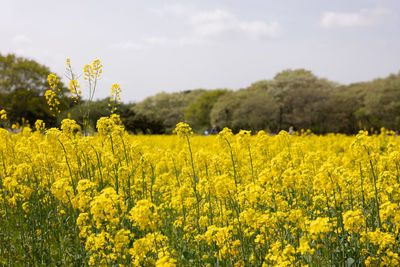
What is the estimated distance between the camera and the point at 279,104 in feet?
111

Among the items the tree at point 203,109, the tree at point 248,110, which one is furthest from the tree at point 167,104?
the tree at point 248,110

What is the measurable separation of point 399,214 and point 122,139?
12.9 ft

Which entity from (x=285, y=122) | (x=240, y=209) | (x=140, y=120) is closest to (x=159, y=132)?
(x=140, y=120)

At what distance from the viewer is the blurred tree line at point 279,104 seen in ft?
90.0

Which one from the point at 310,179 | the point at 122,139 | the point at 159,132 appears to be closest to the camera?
the point at 310,179

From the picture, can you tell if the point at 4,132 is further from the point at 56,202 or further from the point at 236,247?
the point at 236,247

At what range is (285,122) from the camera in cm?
3378

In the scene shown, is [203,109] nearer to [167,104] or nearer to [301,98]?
[167,104]

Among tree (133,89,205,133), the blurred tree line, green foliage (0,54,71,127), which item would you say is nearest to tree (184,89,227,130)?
tree (133,89,205,133)

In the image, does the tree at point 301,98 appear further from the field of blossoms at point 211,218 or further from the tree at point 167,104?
the field of blossoms at point 211,218

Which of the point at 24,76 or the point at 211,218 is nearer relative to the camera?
the point at 211,218

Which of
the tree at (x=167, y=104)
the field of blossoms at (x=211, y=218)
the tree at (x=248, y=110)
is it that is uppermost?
the tree at (x=167, y=104)

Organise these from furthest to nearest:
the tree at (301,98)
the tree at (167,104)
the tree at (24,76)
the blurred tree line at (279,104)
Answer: the tree at (167,104), the tree at (24,76), the tree at (301,98), the blurred tree line at (279,104)

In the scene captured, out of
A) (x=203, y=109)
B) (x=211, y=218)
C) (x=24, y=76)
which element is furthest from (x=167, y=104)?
(x=211, y=218)
